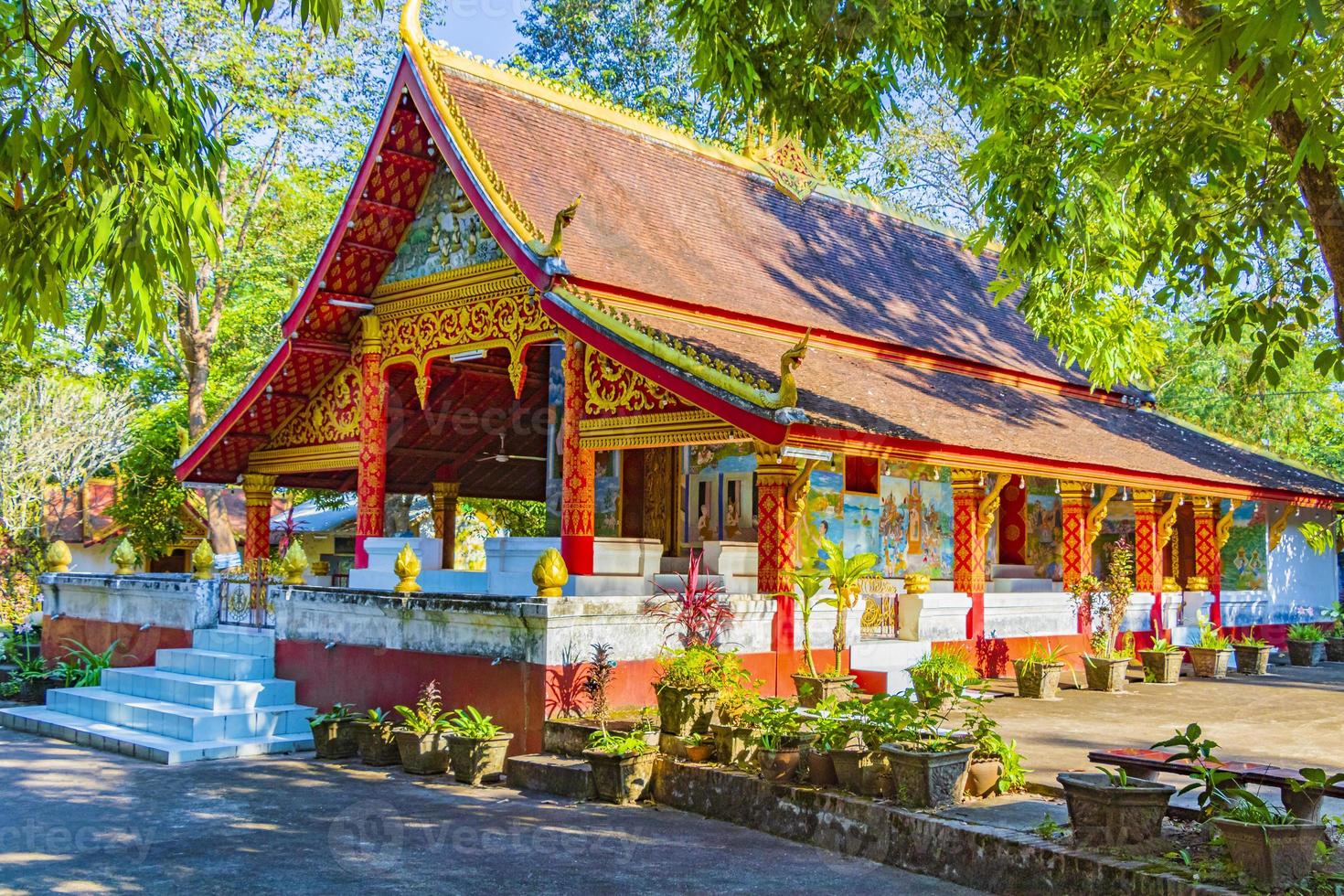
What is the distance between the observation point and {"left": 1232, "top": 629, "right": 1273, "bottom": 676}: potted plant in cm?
1675

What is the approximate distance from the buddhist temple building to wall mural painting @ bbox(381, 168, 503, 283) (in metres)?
0.03

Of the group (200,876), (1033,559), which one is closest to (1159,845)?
(200,876)

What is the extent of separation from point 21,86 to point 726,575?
10645mm

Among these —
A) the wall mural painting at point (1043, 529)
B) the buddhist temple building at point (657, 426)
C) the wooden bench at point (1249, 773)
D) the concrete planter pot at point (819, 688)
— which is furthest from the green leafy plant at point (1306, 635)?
the wooden bench at point (1249, 773)

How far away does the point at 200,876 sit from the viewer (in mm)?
6930

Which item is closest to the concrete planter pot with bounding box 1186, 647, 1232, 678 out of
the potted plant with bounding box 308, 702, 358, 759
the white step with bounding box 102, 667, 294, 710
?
the potted plant with bounding box 308, 702, 358, 759

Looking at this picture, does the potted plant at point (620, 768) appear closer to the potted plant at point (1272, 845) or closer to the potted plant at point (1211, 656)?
the potted plant at point (1272, 845)

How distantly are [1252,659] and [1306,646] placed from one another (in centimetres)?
242

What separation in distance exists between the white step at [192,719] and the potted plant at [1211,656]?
11197mm

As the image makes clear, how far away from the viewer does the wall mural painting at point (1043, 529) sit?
20.5 metres

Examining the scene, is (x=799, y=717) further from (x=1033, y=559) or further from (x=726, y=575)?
(x=1033, y=559)

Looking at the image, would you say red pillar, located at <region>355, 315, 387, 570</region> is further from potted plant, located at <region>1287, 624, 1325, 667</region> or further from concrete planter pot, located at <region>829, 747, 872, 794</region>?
potted plant, located at <region>1287, 624, 1325, 667</region>

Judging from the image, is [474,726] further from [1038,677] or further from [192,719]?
[1038,677]

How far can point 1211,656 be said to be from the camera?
16.2 m
